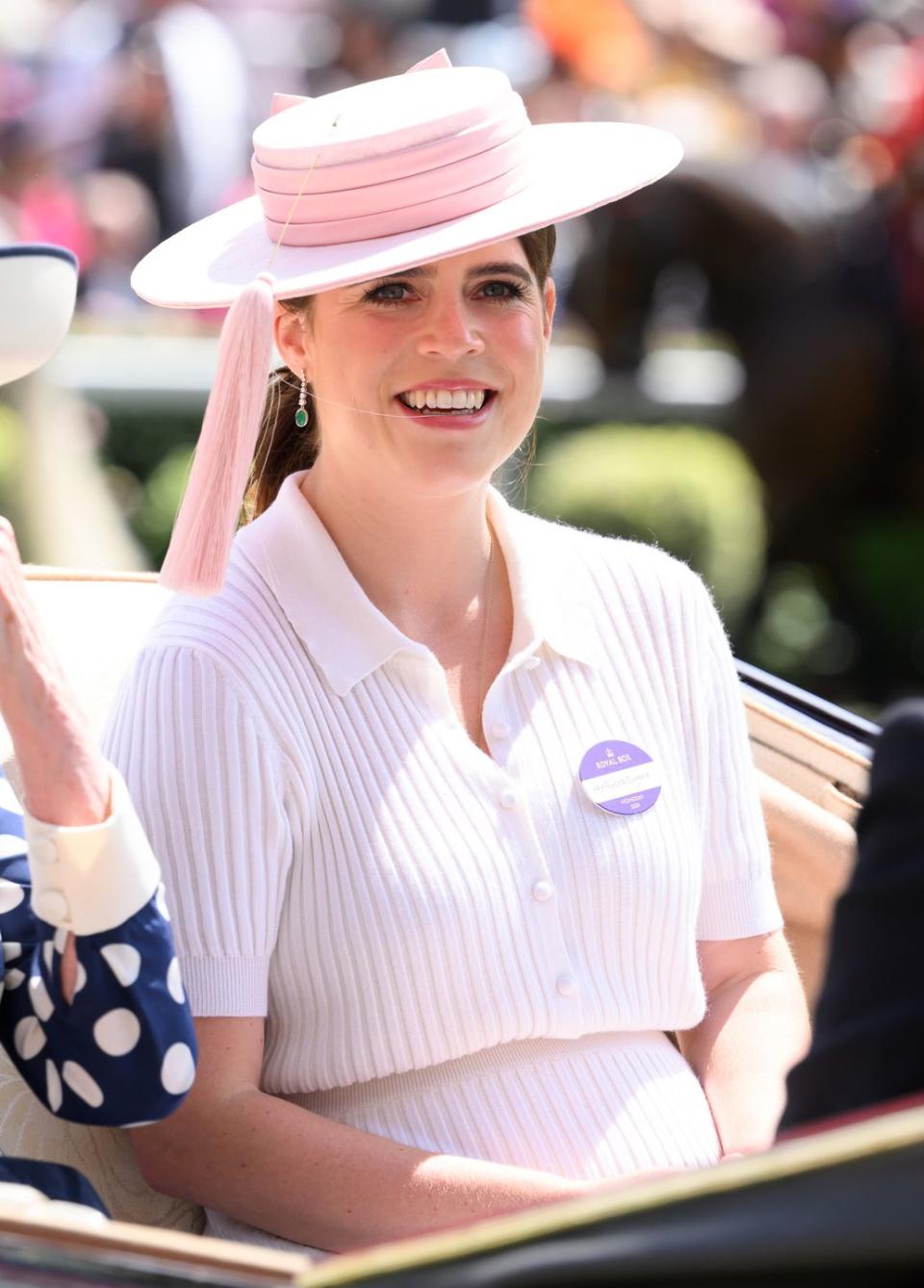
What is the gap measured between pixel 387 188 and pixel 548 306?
13.8 inches

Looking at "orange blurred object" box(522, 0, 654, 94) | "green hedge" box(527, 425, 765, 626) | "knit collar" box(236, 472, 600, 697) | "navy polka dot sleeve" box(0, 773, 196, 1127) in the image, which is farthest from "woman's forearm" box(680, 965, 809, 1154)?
"orange blurred object" box(522, 0, 654, 94)

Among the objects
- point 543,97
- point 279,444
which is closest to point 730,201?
point 543,97

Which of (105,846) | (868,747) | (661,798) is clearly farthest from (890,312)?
(105,846)

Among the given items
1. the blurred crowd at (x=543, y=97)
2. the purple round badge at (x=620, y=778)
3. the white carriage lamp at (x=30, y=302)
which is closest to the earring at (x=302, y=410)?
the purple round badge at (x=620, y=778)

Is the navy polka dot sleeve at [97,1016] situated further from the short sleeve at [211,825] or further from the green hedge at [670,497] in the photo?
the green hedge at [670,497]

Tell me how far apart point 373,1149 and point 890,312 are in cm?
567

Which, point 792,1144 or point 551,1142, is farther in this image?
point 551,1142

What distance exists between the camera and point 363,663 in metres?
2.22

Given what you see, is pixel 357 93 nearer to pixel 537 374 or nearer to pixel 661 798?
pixel 537 374

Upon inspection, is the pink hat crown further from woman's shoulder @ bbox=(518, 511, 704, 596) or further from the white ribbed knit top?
woman's shoulder @ bbox=(518, 511, 704, 596)

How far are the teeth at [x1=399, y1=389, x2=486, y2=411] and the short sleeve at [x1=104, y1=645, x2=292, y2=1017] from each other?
40cm

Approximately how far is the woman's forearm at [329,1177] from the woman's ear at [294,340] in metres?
0.83

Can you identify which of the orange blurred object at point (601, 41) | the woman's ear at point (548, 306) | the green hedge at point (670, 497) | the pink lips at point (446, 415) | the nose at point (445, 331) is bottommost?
the green hedge at point (670, 497)

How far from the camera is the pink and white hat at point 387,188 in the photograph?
2146 millimetres
